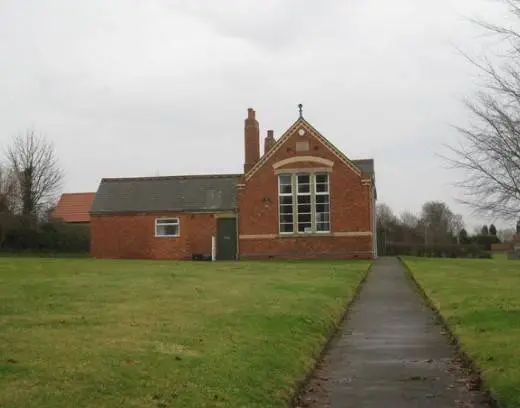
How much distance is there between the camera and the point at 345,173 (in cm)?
4106

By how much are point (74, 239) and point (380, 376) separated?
48.7 metres

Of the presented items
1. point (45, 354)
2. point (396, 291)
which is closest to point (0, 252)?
point (396, 291)

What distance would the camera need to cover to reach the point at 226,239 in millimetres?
43062

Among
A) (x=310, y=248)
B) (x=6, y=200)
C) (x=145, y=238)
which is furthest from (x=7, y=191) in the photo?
(x=310, y=248)

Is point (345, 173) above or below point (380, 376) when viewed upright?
above

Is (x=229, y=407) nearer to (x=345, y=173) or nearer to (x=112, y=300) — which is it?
(x=112, y=300)

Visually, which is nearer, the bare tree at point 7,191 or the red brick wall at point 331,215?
the red brick wall at point 331,215

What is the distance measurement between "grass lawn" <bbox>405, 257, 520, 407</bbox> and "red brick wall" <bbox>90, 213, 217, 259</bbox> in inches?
699

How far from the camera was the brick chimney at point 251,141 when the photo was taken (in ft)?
144

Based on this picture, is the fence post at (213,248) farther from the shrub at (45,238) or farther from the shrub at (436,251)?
the shrub at (45,238)

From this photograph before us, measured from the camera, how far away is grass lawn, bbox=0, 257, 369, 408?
8.04m

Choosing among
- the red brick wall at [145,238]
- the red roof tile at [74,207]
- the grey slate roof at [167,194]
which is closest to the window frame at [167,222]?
the red brick wall at [145,238]

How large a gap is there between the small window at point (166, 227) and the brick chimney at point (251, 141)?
5590 millimetres

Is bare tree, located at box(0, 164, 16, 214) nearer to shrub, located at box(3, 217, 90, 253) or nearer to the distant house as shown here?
shrub, located at box(3, 217, 90, 253)
